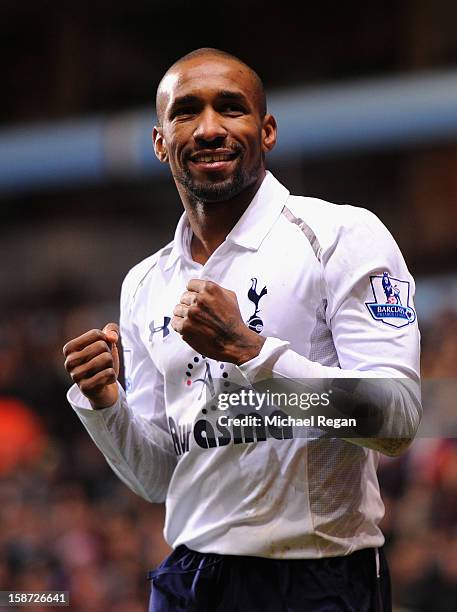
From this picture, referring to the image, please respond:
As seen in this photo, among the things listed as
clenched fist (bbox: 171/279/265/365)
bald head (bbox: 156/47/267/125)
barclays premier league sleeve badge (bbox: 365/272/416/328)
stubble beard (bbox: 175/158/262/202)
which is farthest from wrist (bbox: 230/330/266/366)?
bald head (bbox: 156/47/267/125)

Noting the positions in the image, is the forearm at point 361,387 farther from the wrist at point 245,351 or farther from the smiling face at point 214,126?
the smiling face at point 214,126

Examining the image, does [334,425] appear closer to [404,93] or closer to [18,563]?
[404,93]

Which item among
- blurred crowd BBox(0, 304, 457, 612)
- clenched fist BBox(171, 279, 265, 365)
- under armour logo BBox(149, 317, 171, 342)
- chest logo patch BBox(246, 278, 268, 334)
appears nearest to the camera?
clenched fist BBox(171, 279, 265, 365)

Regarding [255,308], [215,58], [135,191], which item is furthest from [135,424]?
[135,191]

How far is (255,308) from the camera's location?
1304mm

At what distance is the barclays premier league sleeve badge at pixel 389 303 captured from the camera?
4.08 ft

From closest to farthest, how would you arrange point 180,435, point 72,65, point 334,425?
point 334,425, point 180,435, point 72,65

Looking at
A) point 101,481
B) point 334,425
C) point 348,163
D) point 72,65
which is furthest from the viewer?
point 72,65

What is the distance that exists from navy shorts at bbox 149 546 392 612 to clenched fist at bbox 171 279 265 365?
29cm

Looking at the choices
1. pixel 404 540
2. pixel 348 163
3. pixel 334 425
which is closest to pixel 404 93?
pixel 348 163

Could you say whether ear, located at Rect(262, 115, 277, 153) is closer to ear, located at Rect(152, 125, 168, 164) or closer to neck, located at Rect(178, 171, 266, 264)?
neck, located at Rect(178, 171, 266, 264)

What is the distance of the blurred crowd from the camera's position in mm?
2475

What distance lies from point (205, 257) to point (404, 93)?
4.48 ft

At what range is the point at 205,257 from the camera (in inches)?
56.4
